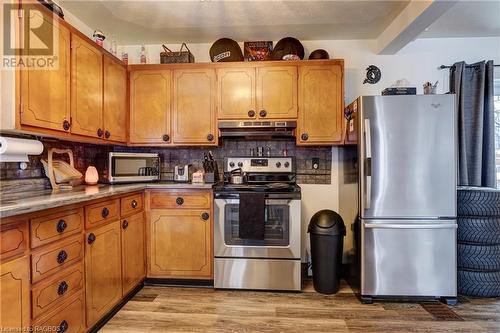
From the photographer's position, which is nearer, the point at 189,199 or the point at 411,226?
the point at 411,226


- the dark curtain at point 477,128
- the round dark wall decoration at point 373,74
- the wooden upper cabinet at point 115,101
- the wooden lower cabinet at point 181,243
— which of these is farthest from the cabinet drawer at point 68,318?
the dark curtain at point 477,128

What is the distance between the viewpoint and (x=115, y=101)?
2596 mm

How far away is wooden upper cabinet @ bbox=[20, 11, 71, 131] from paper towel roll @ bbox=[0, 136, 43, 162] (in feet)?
0.69

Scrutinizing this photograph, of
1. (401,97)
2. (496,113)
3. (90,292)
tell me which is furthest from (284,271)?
(496,113)

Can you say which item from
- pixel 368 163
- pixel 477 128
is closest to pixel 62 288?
pixel 368 163

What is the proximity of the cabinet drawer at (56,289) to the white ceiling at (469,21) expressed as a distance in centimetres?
357

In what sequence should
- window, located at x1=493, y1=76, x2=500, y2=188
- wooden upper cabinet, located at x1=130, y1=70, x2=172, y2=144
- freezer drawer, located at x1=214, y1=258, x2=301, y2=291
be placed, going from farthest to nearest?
window, located at x1=493, y1=76, x2=500, y2=188
wooden upper cabinet, located at x1=130, y1=70, x2=172, y2=144
freezer drawer, located at x1=214, y1=258, x2=301, y2=291

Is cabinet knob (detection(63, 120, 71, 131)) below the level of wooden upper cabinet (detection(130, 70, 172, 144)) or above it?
below

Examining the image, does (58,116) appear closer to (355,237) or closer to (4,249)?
(4,249)

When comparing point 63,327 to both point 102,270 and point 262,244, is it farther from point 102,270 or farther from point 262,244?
point 262,244

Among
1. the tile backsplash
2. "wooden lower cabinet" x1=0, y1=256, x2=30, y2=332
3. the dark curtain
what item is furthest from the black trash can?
"wooden lower cabinet" x1=0, y1=256, x2=30, y2=332

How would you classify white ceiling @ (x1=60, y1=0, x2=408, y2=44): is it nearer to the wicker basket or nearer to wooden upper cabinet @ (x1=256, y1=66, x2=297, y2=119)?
the wicker basket

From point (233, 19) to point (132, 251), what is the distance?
231cm

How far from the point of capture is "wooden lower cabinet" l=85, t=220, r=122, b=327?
1776mm
